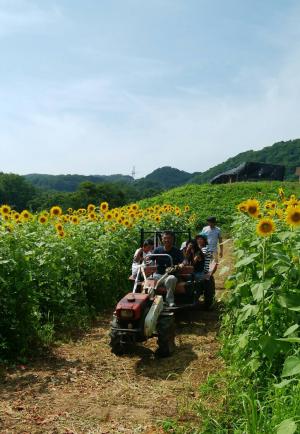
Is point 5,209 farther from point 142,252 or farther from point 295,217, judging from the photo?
point 295,217

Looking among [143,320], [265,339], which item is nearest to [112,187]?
[143,320]

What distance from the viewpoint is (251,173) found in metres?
47.7

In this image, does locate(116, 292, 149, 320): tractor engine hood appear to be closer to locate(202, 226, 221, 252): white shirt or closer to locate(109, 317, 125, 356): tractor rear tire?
locate(109, 317, 125, 356): tractor rear tire

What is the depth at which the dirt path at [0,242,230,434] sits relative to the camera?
3.88m

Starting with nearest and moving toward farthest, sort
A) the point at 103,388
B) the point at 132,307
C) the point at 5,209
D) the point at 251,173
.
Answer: the point at 103,388, the point at 132,307, the point at 5,209, the point at 251,173

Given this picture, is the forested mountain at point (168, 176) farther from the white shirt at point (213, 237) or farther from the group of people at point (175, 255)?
the group of people at point (175, 255)

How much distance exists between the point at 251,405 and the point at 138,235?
709 cm

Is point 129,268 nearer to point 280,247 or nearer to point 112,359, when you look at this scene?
point 112,359

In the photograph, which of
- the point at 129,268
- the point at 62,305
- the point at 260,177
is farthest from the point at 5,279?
the point at 260,177

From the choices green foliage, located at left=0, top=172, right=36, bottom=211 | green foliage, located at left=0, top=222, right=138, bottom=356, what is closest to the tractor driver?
green foliage, located at left=0, top=222, right=138, bottom=356

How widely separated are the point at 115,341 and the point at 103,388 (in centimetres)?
85

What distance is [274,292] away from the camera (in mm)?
A: 3736

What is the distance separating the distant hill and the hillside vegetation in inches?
2080

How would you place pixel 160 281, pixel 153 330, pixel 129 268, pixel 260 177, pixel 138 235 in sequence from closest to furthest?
pixel 153 330 → pixel 160 281 → pixel 129 268 → pixel 138 235 → pixel 260 177
